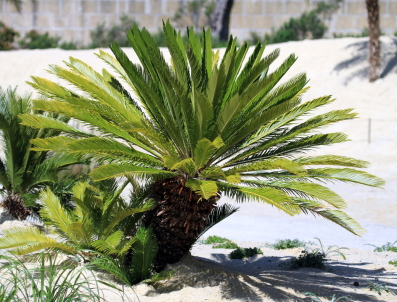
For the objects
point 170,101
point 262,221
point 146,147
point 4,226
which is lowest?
point 262,221

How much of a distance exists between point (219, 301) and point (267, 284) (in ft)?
3.21

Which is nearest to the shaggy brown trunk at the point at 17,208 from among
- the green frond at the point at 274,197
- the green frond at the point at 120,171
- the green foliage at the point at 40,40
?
the green frond at the point at 120,171

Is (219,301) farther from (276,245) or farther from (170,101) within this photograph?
(276,245)

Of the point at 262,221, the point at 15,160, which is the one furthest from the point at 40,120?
the point at 262,221

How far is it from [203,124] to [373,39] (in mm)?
18479

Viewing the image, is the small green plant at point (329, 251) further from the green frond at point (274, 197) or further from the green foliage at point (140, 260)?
the green foliage at point (140, 260)

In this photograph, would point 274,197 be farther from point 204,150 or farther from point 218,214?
point 218,214

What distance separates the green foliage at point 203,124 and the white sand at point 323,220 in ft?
3.48

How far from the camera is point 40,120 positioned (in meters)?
7.16

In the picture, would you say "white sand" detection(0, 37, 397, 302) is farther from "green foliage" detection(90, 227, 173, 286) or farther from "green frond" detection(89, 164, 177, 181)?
"green frond" detection(89, 164, 177, 181)

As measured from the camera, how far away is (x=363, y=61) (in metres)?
25.3

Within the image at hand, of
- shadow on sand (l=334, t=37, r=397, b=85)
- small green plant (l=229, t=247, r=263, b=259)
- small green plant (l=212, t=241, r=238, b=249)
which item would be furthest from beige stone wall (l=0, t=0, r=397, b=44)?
small green plant (l=229, t=247, r=263, b=259)

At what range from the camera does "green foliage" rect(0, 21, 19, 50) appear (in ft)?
99.7

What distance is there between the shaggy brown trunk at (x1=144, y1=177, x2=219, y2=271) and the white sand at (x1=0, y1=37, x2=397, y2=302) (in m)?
0.37
